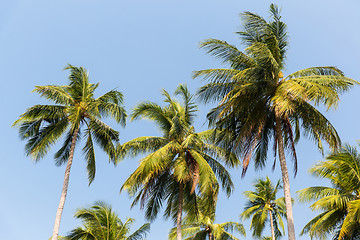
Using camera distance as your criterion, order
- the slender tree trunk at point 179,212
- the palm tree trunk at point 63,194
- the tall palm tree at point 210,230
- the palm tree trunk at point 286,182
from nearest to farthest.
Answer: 1. the palm tree trunk at point 286,182
2. the palm tree trunk at point 63,194
3. the slender tree trunk at point 179,212
4. the tall palm tree at point 210,230

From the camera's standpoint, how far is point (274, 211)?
32.7 m

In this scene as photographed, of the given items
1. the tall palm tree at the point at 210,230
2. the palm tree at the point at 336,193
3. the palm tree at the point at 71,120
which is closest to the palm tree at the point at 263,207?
the tall palm tree at the point at 210,230

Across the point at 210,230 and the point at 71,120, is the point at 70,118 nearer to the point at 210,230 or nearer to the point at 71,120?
the point at 71,120

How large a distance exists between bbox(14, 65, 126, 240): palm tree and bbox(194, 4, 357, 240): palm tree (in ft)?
22.2

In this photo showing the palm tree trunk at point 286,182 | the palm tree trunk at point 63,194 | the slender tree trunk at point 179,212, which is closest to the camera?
the palm tree trunk at point 286,182

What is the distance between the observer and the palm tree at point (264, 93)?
14.6m

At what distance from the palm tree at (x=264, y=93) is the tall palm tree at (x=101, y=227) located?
9.45m

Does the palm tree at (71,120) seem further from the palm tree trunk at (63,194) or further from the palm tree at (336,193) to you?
the palm tree at (336,193)

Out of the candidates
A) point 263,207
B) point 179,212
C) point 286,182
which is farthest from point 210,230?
point 286,182

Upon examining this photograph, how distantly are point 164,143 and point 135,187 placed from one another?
10.2 ft

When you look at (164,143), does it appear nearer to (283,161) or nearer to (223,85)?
(223,85)

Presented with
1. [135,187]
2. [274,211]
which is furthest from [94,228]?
[274,211]

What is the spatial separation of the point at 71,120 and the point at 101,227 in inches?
262

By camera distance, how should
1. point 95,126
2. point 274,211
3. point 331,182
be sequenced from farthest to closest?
point 274,211, point 331,182, point 95,126
